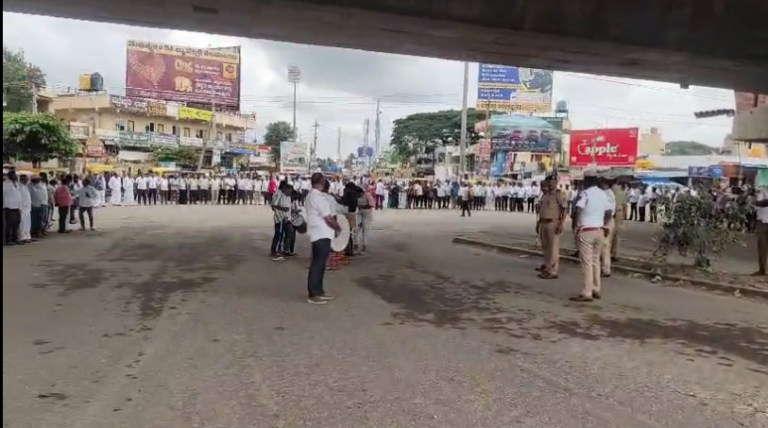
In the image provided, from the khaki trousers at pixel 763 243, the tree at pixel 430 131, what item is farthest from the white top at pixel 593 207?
the tree at pixel 430 131

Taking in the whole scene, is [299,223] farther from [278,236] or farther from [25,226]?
[25,226]

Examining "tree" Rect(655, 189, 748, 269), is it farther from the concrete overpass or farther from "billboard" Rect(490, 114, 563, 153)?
"billboard" Rect(490, 114, 563, 153)

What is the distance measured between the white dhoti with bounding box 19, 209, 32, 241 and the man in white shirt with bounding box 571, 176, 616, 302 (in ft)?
40.8

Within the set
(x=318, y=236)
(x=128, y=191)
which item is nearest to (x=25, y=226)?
(x=318, y=236)

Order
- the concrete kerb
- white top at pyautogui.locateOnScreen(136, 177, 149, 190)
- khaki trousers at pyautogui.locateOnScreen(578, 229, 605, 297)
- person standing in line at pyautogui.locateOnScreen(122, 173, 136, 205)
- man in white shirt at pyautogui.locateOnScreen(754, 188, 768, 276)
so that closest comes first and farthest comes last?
khaki trousers at pyautogui.locateOnScreen(578, 229, 605, 297) < the concrete kerb < man in white shirt at pyautogui.locateOnScreen(754, 188, 768, 276) < white top at pyautogui.locateOnScreen(136, 177, 149, 190) < person standing in line at pyautogui.locateOnScreen(122, 173, 136, 205)

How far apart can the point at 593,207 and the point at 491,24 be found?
4.58m

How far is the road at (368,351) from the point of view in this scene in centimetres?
480

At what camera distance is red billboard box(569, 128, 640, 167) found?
168ft

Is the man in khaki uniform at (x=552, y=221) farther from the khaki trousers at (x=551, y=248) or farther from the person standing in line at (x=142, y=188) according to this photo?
the person standing in line at (x=142, y=188)

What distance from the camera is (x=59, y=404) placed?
4.84 metres

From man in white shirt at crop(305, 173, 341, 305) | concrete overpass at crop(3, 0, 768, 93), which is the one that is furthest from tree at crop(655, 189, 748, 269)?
man in white shirt at crop(305, 173, 341, 305)

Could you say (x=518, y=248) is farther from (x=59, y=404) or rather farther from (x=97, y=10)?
(x=59, y=404)

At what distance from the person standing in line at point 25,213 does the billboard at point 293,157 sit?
43257 mm

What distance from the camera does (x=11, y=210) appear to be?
1486 centimetres
